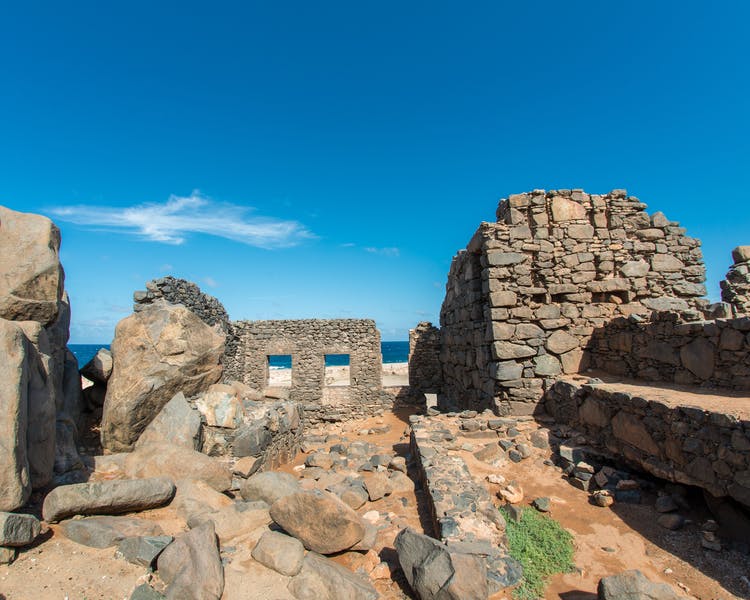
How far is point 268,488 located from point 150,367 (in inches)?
109

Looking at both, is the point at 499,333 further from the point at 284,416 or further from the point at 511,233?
the point at 284,416

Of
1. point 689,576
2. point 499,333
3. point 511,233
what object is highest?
point 511,233

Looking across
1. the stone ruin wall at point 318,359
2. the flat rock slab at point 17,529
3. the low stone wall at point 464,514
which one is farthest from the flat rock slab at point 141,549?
the stone ruin wall at point 318,359

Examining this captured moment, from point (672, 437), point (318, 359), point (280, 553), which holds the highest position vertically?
point (318, 359)

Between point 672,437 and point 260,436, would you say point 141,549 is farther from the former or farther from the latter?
point 672,437

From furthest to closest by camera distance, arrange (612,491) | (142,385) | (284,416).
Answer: (284,416), (142,385), (612,491)

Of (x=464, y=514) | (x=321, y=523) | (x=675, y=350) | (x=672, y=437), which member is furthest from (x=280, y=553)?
(x=675, y=350)

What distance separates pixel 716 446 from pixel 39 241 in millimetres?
7282

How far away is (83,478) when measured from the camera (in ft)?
13.8

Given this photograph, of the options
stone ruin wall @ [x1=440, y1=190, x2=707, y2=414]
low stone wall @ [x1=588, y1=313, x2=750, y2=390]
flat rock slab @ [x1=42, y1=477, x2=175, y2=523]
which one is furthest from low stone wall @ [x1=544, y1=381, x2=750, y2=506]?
flat rock slab @ [x1=42, y1=477, x2=175, y2=523]

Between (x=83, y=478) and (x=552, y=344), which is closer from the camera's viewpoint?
(x=83, y=478)

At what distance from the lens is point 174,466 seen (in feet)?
15.1

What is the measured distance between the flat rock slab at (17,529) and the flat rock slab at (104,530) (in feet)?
0.89

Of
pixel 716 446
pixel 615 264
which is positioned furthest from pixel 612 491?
pixel 615 264
